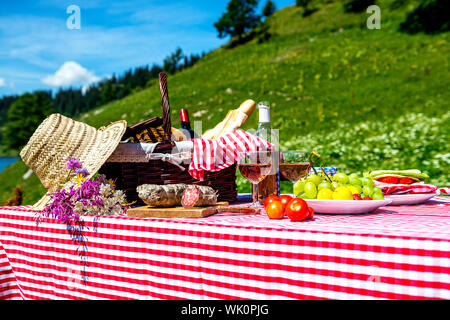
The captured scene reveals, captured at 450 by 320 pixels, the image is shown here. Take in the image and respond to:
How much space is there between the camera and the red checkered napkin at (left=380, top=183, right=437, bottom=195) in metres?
2.07

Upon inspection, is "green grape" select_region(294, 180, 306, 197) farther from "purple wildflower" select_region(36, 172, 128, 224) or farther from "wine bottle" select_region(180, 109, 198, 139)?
"wine bottle" select_region(180, 109, 198, 139)

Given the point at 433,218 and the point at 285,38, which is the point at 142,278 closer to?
the point at 433,218

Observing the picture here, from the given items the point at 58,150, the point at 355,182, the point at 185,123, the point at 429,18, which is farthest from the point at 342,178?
the point at 429,18

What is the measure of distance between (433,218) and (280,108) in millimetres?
16053

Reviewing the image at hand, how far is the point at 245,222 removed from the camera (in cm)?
163

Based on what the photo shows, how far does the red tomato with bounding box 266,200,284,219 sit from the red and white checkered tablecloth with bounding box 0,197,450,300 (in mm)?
37

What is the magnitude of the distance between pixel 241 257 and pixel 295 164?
783mm

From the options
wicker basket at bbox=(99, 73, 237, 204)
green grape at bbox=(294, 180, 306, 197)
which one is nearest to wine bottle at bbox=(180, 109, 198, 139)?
wicker basket at bbox=(99, 73, 237, 204)

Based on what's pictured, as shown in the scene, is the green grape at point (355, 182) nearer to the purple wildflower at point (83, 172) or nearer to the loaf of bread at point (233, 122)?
the loaf of bread at point (233, 122)

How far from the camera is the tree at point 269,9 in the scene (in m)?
43.9

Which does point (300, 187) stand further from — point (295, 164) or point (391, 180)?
point (391, 180)

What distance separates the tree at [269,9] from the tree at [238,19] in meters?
3.23

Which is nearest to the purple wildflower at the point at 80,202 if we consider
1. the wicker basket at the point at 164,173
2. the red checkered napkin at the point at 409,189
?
the wicker basket at the point at 164,173

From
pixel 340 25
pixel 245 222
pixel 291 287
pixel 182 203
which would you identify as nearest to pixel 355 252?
pixel 291 287
